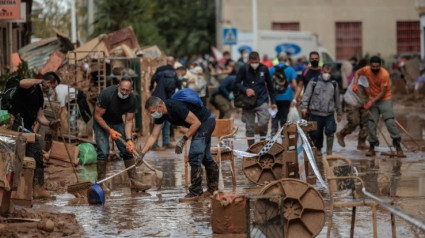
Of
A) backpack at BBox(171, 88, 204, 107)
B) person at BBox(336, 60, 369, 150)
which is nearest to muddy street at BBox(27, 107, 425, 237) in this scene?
backpack at BBox(171, 88, 204, 107)

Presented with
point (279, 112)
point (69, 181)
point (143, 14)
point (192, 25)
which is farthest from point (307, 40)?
point (69, 181)

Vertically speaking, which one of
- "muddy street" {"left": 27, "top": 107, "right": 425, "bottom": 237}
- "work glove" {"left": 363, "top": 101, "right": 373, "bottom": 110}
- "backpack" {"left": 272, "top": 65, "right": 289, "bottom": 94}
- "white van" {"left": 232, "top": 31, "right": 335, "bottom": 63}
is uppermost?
"white van" {"left": 232, "top": 31, "right": 335, "bottom": 63}

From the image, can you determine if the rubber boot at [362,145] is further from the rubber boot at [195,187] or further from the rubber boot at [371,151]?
the rubber boot at [195,187]

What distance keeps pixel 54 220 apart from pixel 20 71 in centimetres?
951

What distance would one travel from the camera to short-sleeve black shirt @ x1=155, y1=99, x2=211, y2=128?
1344 centimetres

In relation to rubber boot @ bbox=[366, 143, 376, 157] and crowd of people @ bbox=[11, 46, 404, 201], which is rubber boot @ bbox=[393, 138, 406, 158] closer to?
crowd of people @ bbox=[11, 46, 404, 201]

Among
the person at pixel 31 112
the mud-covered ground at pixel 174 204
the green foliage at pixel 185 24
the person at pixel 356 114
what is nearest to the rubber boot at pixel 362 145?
the person at pixel 356 114

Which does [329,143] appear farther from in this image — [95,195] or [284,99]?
[95,195]

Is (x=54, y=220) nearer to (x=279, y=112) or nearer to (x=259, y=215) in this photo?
(x=259, y=215)

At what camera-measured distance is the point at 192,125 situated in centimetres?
1357

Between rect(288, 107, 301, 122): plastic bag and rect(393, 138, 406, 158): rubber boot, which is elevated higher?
rect(288, 107, 301, 122): plastic bag

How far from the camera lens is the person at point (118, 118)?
15.1m

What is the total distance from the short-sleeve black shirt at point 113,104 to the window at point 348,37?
4562 centimetres

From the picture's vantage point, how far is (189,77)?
25.6 m
